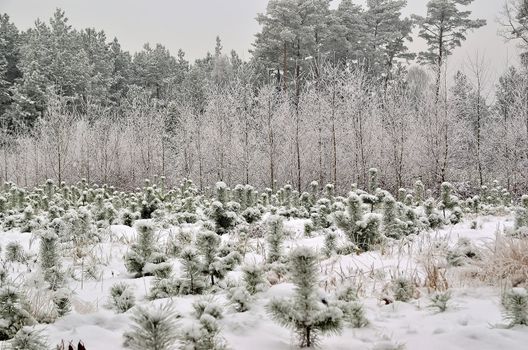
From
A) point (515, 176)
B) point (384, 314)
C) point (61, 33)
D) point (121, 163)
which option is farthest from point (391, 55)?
point (384, 314)

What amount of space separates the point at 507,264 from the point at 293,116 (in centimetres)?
2058

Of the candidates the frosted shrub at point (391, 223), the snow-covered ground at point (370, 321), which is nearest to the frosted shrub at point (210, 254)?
the snow-covered ground at point (370, 321)

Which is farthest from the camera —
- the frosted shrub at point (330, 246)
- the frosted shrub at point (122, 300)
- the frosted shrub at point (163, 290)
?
the frosted shrub at point (330, 246)

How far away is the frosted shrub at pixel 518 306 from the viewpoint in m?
2.69

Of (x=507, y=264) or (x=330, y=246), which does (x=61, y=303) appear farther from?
(x=507, y=264)

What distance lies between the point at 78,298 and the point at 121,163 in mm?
26843

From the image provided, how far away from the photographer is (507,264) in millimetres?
3873

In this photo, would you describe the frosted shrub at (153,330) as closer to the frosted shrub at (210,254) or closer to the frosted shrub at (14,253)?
the frosted shrub at (210,254)

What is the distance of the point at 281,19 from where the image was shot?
111ft

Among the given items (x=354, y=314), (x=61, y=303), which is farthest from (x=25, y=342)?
(x=354, y=314)

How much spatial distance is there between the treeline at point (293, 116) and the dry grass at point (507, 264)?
1535 centimetres

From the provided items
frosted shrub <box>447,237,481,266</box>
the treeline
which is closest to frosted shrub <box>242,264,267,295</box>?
frosted shrub <box>447,237,481,266</box>

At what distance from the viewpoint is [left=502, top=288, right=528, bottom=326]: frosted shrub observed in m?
2.69

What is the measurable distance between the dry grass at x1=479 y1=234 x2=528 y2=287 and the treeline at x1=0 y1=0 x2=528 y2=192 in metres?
15.4
